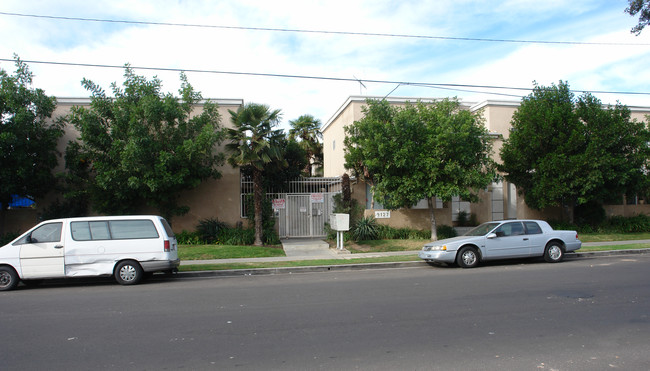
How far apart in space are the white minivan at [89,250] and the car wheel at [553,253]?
422 inches

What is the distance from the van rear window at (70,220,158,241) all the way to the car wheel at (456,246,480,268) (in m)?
8.28

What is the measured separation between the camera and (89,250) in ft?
34.5

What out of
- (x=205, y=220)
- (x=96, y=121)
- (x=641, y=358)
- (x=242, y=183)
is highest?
(x=96, y=121)

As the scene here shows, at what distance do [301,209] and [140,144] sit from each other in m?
7.39

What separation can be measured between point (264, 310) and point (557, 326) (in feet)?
15.1

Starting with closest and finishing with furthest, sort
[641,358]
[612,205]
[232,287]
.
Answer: [641,358] < [232,287] < [612,205]

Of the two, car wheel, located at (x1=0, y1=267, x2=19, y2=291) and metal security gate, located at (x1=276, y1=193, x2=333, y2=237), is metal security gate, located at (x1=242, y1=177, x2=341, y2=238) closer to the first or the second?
metal security gate, located at (x1=276, y1=193, x2=333, y2=237)

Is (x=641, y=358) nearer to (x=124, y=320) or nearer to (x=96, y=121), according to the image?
(x=124, y=320)

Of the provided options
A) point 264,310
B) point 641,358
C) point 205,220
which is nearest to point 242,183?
point 205,220

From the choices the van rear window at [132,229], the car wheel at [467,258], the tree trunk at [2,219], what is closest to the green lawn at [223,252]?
the van rear window at [132,229]

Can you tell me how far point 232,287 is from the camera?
1009cm

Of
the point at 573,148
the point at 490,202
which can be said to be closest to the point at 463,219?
the point at 490,202

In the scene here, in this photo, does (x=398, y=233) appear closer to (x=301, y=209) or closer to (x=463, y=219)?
(x=301, y=209)

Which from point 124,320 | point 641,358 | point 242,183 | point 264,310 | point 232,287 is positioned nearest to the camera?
point 641,358
